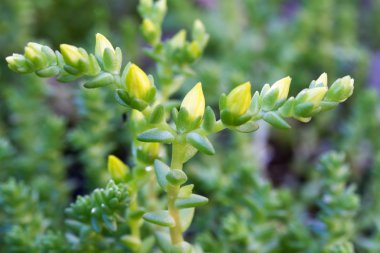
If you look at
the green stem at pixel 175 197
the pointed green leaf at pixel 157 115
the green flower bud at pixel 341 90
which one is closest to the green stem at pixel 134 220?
the green stem at pixel 175 197

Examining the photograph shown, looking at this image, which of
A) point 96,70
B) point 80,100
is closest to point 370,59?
point 80,100

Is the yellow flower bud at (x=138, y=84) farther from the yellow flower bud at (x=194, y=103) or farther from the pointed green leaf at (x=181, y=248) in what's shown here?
the pointed green leaf at (x=181, y=248)

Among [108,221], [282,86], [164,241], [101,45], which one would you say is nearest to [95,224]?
[108,221]

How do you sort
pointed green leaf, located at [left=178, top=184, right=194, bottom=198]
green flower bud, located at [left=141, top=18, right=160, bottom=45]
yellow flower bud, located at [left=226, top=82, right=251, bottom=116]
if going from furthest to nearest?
green flower bud, located at [left=141, top=18, right=160, bottom=45]
pointed green leaf, located at [left=178, top=184, right=194, bottom=198]
yellow flower bud, located at [left=226, top=82, right=251, bottom=116]

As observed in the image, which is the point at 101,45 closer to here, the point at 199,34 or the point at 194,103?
the point at 194,103

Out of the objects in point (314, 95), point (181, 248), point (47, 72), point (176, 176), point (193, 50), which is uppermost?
point (193, 50)

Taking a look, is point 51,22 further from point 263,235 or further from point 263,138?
point 263,235

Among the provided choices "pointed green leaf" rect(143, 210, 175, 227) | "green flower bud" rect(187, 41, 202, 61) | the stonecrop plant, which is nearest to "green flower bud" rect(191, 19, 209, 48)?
"green flower bud" rect(187, 41, 202, 61)

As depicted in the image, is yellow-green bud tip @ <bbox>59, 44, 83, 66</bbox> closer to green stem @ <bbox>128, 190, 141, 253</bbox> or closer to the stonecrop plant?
the stonecrop plant
